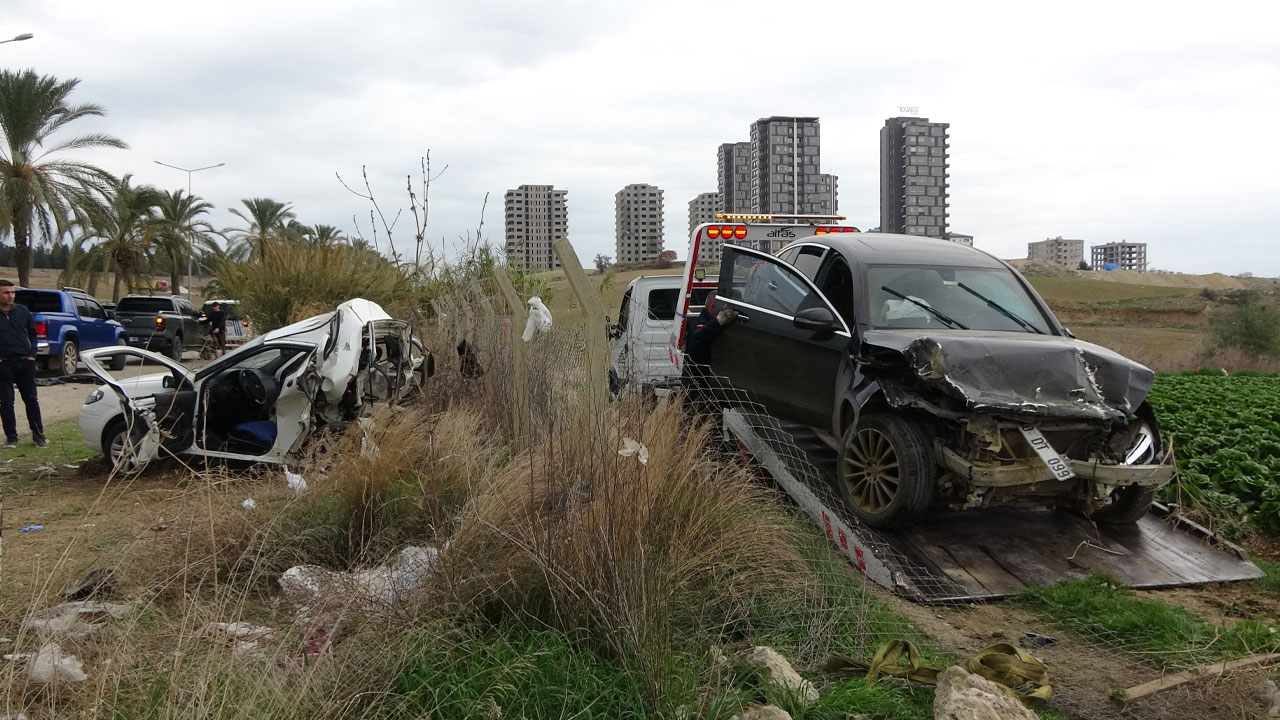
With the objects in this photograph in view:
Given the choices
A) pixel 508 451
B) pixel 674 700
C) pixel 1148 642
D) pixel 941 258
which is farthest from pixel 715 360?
pixel 674 700

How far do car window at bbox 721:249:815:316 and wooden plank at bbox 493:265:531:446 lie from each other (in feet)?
5.84

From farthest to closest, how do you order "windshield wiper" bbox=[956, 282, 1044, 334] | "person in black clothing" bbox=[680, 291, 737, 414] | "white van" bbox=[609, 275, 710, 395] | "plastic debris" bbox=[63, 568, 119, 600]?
"white van" bbox=[609, 275, 710, 395] → "person in black clothing" bbox=[680, 291, 737, 414] → "windshield wiper" bbox=[956, 282, 1044, 334] → "plastic debris" bbox=[63, 568, 119, 600]

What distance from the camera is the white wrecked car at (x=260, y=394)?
8.27 metres

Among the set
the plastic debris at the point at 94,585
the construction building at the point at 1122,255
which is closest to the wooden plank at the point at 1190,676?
the plastic debris at the point at 94,585

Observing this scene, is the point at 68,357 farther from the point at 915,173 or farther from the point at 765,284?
the point at 915,173

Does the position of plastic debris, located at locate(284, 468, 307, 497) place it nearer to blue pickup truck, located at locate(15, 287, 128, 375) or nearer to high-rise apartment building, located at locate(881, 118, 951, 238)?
blue pickup truck, located at locate(15, 287, 128, 375)

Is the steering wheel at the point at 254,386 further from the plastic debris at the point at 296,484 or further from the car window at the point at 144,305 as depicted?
the car window at the point at 144,305

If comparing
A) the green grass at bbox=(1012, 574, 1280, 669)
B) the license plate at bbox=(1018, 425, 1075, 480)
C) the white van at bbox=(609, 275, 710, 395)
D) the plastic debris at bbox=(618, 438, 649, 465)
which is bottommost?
the green grass at bbox=(1012, 574, 1280, 669)

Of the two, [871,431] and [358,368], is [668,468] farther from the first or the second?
[358,368]

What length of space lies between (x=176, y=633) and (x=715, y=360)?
5366mm

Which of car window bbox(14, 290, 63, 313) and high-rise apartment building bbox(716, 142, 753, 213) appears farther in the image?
high-rise apartment building bbox(716, 142, 753, 213)

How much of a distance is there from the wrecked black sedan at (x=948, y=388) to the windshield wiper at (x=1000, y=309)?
0.01 m

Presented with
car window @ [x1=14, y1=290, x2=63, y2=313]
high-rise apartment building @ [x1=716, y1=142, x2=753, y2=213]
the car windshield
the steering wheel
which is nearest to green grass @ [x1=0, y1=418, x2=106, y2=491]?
the steering wheel

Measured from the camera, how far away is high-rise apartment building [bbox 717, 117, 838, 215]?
36.8 metres
